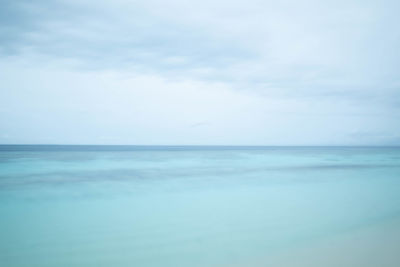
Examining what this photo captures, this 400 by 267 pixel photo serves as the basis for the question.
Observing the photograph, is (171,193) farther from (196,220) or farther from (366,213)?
(366,213)

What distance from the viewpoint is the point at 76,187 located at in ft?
32.7

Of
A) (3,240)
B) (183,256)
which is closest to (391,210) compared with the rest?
(183,256)

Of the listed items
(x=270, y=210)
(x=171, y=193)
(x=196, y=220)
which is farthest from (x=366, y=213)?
(x=171, y=193)

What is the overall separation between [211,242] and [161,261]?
1121 millimetres

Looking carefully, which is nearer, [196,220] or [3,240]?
[3,240]

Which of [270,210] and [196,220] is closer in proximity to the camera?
[196,220]

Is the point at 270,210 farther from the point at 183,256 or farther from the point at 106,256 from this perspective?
the point at 106,256

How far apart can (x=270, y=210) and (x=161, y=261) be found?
3913mm

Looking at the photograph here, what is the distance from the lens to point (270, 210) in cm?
720

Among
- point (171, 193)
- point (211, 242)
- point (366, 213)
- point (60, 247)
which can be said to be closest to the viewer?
point (60, 247)

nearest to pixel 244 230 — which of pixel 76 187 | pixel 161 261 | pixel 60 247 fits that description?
pixel 161 261

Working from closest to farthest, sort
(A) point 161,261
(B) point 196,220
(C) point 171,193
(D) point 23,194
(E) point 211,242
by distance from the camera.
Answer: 1. (A) point 161,261
2. (E) point 211,242
3. (B) point 196,220
4. (D) point 23,194
5. (C) point 171,193

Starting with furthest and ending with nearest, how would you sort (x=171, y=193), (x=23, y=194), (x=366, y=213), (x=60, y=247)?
(x=171, y=193) < (x=23, y=194) < (x=366, y=213) < (x=60, y=247)

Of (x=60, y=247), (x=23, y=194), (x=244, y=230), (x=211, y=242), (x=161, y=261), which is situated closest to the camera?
(x=161, y=261)
